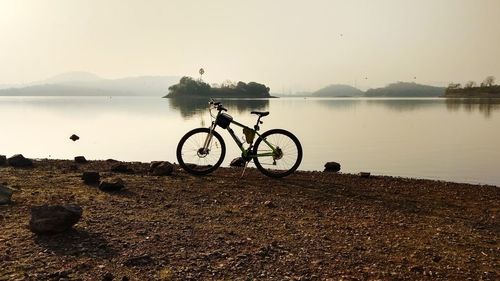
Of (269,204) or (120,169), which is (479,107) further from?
(269,204)

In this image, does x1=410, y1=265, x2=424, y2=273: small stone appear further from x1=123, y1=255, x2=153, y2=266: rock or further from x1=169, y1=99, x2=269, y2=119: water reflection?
x1=169, y1=99, x2=269, y2=119: water reflection

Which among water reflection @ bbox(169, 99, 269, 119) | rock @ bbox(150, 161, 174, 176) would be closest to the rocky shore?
rock @ bbox(150, 161, 174, 176)

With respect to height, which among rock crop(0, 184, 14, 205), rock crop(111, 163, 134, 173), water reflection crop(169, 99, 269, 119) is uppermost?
rock crop(0, 184, 14, 205)

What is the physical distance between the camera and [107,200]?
28.2 ft

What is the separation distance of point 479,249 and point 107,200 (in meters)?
6.59

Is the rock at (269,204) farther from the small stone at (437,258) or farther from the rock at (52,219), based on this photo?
the rock at (52,219)

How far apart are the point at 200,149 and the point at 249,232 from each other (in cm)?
556

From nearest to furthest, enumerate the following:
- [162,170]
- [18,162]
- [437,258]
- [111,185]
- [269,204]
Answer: [437,258] → [269,204] → [111,185] → [162,170] → [18,162]

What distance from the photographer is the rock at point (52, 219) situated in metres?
6.20

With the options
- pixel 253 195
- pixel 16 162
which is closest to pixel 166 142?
pixel 16 162

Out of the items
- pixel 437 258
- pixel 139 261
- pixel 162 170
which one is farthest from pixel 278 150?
pixel 139 261

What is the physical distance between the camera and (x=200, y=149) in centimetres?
1205

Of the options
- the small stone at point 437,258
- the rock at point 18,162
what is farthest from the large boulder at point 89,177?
the small stone at point 437,258

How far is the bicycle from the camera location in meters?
11.6
